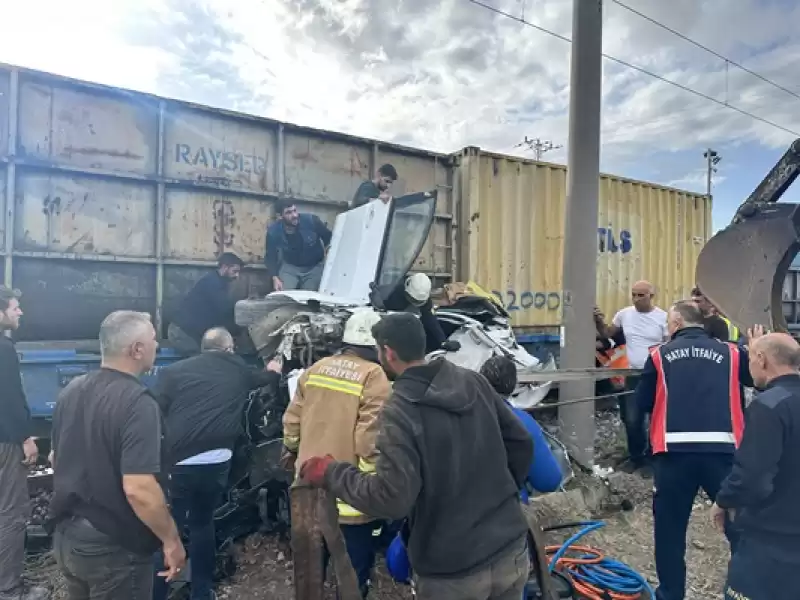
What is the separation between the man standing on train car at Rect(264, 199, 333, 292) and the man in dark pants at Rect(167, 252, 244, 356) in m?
0.37

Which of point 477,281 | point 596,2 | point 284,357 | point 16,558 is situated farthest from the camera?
point 477,281

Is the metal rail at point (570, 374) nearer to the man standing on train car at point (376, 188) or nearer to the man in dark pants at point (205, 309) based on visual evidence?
the man standing on train car at point (376, 188)

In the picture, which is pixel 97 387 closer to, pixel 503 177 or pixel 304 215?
pixel 304 215

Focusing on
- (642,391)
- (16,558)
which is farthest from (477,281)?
(16,558)

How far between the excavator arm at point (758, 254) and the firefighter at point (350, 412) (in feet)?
7.81

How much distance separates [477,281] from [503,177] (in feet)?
4.51

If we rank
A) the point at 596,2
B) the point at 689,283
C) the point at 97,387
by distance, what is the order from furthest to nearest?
the point at 689,283 → the point at 596,2 → the point at 97,387

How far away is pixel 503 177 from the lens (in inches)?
277

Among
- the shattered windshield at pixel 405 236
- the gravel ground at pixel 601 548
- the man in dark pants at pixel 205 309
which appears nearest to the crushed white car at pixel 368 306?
the shattered windshield at pixel 405 236

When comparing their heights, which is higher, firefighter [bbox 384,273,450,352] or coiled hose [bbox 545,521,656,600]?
firefighter [bbox 384,273,450,352]

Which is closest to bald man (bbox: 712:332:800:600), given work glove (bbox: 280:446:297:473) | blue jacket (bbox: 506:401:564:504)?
blue jacket (bbox: 506:401:564:504)

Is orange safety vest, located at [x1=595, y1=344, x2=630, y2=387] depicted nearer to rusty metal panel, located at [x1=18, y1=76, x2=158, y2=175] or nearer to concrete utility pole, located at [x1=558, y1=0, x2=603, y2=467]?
concrete utility pole, located at [x1=558, y1=0, x2=603, y2=467]

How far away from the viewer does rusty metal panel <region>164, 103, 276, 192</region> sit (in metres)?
5.30

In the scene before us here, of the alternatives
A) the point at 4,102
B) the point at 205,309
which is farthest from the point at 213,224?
the point at 4,102
